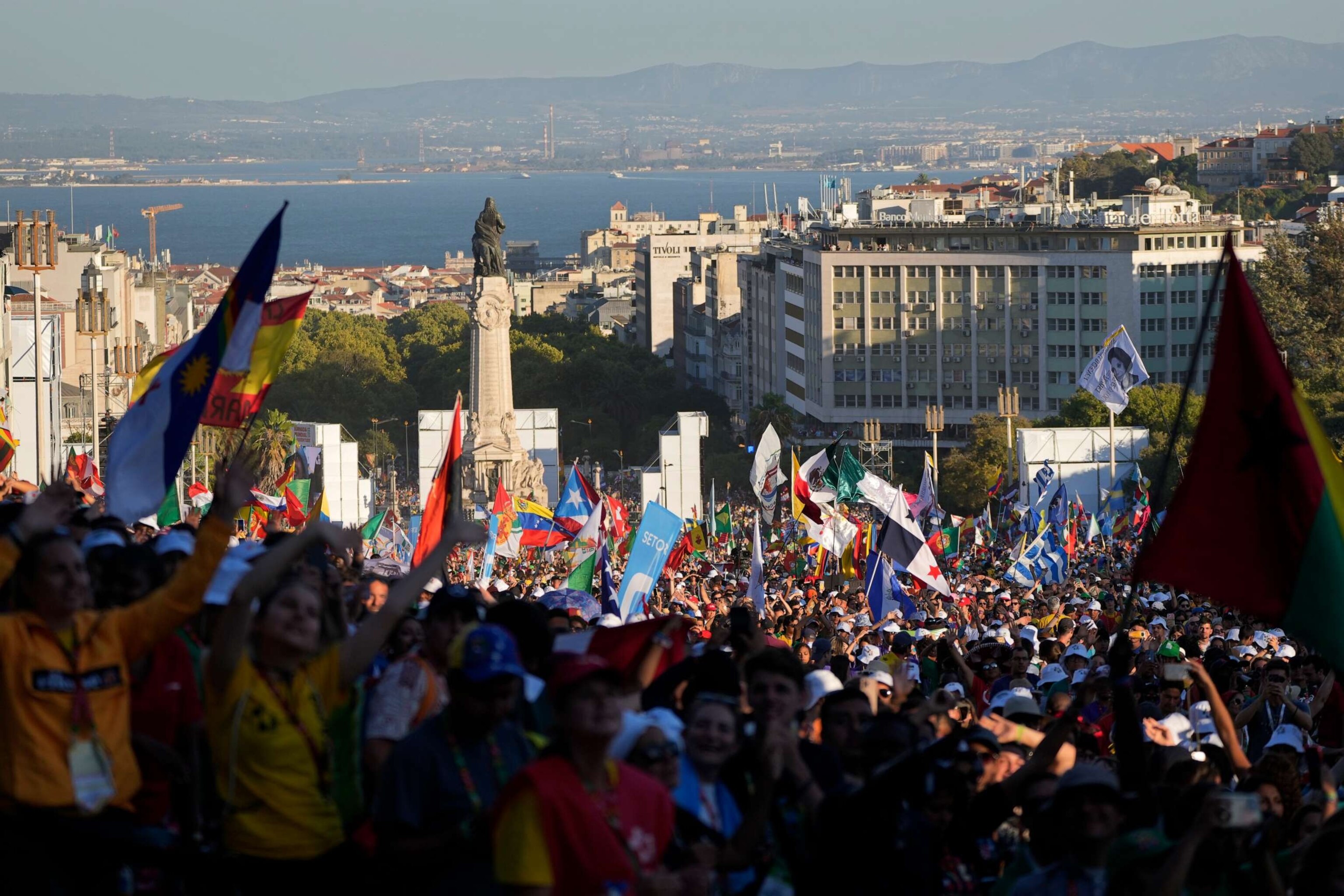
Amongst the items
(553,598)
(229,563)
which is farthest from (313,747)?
(553,598)

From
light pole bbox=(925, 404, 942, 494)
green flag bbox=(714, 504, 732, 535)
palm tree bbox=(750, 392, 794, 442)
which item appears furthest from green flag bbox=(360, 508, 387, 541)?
palm tree bbox=(750, 392, 794, 442)

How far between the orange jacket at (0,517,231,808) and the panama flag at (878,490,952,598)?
17645mm

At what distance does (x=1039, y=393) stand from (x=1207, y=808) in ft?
327

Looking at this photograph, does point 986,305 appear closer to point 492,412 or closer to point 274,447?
point 274,447

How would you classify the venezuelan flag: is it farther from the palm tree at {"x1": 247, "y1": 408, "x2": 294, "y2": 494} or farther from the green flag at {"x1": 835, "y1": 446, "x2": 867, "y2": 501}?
the palm tree at {"x1": 247, "y1": 408, "x2": 294, "y2": 494}

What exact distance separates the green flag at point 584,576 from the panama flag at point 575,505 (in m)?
7.23

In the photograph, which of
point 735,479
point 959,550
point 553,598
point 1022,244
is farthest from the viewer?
point 1022,244

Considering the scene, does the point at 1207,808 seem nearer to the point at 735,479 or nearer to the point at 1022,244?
the point at 735,479

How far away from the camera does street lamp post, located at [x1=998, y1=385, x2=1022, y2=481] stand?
6888cm

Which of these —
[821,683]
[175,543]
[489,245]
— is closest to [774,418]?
[489,245]

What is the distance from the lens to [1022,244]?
104750 mm

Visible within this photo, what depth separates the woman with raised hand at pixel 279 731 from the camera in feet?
21.6

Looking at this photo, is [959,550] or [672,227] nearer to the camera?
[959,550]

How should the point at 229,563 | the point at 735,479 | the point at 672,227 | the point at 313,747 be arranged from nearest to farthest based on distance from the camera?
1. the point at 313,747
2. the point at 229,563
3. the point at 735,479
4. the point at 672,227
